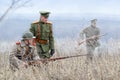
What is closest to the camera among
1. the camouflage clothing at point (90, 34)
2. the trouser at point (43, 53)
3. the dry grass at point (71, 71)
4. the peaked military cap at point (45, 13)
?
the dry grass at point (71, 71)

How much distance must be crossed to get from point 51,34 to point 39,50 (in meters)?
0.43

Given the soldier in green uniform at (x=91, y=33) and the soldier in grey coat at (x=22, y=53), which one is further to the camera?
the soldier in green uniform at (x=91, y=33)

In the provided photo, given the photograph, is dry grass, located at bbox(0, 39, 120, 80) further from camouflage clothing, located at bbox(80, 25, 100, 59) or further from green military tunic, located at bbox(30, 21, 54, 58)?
camouflage clothing, located at bbox(80, 25, 100, 59)

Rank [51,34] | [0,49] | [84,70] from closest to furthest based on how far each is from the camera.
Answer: [84,70], [51,34], [0,49]

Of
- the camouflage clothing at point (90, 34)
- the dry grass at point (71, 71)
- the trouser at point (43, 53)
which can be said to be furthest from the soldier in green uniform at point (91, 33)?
the dry grass at point (71, 71)

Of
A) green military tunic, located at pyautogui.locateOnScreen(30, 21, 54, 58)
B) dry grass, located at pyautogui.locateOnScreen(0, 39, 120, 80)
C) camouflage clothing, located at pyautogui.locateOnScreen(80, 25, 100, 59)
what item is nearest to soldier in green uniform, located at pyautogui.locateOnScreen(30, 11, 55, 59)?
green military tunic, located at pyautogui.locateOnScreen(30, 21, 54, 58)

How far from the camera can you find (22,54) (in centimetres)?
927

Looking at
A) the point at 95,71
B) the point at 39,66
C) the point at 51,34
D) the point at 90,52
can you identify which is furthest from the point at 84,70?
the point at 90,52

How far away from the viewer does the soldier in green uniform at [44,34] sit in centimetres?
1088

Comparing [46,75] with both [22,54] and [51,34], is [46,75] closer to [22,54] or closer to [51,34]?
[22,54]

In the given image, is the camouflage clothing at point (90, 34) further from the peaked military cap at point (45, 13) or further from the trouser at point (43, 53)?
the peaked military cap at point (45, 13)

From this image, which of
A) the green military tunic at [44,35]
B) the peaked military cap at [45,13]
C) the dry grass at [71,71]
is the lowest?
the dry grass at [71,71]

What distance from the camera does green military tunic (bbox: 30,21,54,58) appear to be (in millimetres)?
10898

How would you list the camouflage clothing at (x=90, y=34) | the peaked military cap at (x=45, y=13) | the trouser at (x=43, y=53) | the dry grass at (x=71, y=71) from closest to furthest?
the dry grass at (x=71, y=71)
the peaked military cap at (x=45, y=13)
the trouser at (x=43, y=53)
the camouflage clothing at (x=90, y=34)
